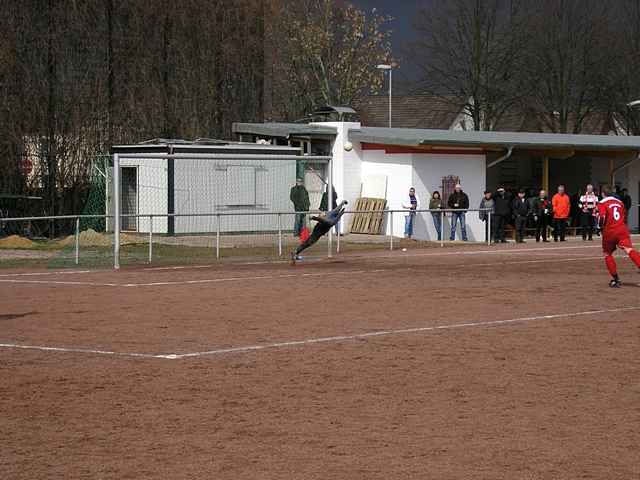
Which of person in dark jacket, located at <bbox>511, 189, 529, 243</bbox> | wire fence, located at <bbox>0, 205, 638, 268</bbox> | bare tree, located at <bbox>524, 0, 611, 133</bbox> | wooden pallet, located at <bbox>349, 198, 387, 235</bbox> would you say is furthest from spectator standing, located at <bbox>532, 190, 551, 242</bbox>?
bare tree, located at <bbox>524, 0, 611, 133</bbox>

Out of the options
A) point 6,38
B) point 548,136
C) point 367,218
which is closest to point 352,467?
point 367,218

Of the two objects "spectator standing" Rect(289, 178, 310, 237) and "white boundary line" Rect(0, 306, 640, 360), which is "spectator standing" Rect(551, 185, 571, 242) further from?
"white boundary line" Rect(0, 306, 640, 360)

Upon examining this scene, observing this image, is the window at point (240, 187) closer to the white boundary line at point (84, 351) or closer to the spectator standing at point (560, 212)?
the spectator standing at point (560, 212)

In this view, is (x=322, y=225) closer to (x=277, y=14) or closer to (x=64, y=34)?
(x=64, y=34)

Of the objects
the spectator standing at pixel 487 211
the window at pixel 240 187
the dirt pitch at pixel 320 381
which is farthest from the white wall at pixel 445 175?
the dirt pitch at pixel 320 381

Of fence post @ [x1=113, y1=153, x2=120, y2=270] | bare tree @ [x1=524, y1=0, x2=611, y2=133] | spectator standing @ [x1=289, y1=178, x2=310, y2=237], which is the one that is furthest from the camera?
bare tree @ [x1=524, y1=0, x2=611, y2=133]

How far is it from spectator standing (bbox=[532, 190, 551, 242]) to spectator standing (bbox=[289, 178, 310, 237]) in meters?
8.89

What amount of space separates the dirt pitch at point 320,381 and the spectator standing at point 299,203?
338 inches

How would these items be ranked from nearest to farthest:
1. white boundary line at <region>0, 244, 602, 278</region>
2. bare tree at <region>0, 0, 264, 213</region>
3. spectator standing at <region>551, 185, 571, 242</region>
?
1. white boundary line at <region>0, 244, 602, 278</region>
2. spectator standing at <region>551, 185, 571, 242</region>
3. bare tree at <region>0, 0, 264, 213</region>

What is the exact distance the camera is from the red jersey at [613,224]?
67.0 feet

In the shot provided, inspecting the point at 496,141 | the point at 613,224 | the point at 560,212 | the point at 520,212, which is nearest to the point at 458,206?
the point at 520,212

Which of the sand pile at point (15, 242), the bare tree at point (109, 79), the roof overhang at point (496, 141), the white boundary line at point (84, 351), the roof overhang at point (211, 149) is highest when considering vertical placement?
the bare tree at point (109, 79)

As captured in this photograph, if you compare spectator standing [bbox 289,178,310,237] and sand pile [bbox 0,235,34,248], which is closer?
spectator standing [bbox 289,178,310,237]

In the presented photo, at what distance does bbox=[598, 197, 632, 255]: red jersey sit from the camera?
20422 mm
